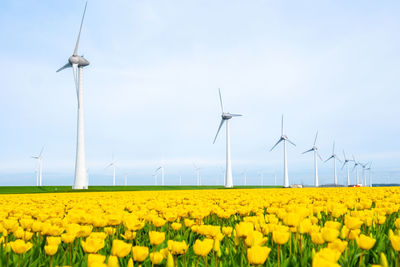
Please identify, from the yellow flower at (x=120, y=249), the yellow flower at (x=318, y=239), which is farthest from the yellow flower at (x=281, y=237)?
the yellow flower at (x=120, y=249)


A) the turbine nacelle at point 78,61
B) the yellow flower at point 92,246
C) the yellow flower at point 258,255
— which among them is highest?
the turbine nacelle at point 78,61

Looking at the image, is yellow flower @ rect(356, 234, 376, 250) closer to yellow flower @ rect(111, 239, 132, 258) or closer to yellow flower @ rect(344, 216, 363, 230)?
yellow flower @ rect(344, 216, 363, 230)

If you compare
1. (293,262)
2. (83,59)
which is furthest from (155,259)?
(83,59)

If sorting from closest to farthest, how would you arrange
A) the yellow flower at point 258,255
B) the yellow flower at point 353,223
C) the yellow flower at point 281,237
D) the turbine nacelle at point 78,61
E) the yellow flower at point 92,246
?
the yellow flower at point 258,255
the yellow flower at point 92,246
the yellow flower at point 281,237
the yellow flower at point 353,223
the turbine nacelle at point 78,61

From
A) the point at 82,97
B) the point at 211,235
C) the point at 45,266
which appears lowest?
the point at 45,266

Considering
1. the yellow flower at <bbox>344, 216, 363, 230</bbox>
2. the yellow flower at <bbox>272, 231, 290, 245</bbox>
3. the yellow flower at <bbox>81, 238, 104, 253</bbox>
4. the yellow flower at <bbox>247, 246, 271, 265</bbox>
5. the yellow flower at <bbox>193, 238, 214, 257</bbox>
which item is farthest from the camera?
the yellow flower at <bbox>344, 216, 363, 230</bbox>

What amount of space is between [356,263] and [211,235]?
190cm

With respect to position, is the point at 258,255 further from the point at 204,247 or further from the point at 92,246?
the point at 92,246

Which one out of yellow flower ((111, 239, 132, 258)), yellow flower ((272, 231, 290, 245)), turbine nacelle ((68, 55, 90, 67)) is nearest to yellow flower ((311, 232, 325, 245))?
yellow flower ((272, 231, 290, 245))

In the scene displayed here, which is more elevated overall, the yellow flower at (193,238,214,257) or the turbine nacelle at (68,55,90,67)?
the turbine nacelle at (68,55,90,67)

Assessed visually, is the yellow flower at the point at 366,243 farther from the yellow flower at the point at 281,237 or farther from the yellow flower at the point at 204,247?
the yellow flower at the point at 204,247

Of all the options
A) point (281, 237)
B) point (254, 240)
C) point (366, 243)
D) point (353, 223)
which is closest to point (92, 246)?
point (254, 240)

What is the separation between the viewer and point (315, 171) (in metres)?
92.8

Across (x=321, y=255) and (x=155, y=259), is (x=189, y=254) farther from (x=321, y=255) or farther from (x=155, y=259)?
(x=321, y=255)
